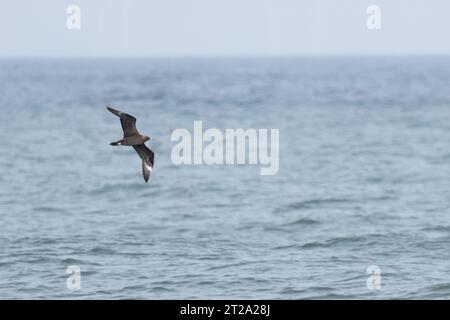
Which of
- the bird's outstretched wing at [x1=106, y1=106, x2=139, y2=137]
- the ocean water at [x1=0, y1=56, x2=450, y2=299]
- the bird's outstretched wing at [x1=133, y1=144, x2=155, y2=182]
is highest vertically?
the bird's outstretched wing at [x1=106, y1=106, x2=139, y2=137]

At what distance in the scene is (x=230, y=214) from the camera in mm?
27750

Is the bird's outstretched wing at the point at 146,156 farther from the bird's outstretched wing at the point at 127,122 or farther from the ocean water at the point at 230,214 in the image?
the ocean water at the point at 230,214

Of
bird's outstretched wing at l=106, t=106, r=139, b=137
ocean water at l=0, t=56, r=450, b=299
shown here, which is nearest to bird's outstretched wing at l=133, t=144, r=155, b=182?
bird's outstretched wing at l=106, t=106, r=139, b=137

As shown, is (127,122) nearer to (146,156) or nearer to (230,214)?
(146,156)

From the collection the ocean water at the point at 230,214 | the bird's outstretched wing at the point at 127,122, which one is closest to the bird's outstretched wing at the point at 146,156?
the bird's outstretched wing at the point at 127,122

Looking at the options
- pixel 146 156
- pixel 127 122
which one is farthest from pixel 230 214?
pixel 127 122

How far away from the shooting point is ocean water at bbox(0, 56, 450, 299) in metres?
19.6

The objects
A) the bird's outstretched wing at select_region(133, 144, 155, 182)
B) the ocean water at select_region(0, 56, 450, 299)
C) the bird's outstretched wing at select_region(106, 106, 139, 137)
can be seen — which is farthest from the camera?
the ocean water at select_region(0, 56, 450, 299)

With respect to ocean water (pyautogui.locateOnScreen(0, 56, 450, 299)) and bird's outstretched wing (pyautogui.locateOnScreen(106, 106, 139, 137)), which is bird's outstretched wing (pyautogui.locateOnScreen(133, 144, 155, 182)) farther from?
ocean water (pyautogui.locateOnScreen(0, 56, 450, 299))

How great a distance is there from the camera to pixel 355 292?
1883 centimetres

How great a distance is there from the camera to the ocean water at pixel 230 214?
19.6 m

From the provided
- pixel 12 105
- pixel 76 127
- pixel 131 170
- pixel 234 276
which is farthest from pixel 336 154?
pixel 12 105

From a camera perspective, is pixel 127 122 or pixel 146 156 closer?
pixel 127 122

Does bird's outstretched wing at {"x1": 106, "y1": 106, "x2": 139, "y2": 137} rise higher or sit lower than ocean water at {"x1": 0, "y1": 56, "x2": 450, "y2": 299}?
higher
